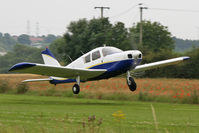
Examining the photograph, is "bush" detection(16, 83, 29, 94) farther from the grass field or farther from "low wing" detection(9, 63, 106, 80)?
"low wing" detection(9, 63, 106, 80)

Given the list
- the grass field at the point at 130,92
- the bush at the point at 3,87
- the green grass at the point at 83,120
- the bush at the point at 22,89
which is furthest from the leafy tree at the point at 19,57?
the green grass at the point at 83,120

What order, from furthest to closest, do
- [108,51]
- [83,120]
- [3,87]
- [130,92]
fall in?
[3,87] < [130,92] < [108,51] < [83,120]

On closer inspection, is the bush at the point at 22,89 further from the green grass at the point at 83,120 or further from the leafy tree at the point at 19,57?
the leafy tree at the point at 19,57

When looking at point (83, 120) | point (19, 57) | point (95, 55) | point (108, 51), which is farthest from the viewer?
point (19, 57)

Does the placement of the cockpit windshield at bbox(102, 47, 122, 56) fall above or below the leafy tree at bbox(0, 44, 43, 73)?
below

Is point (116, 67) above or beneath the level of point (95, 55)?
beneath

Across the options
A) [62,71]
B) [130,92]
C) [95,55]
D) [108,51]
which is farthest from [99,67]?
[130,92]

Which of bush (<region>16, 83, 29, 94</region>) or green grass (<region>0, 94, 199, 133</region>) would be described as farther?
bush (<region>16, 83, 29, 94</region>)

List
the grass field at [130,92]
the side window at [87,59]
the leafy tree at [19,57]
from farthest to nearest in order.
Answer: the leafy tree at [19,57]
the grass field at [130,92]
the side window at [87,59]

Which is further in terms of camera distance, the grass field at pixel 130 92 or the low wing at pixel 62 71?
the grass field at pixel 130 92

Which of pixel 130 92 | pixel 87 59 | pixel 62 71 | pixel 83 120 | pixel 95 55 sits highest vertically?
pixel 95 55

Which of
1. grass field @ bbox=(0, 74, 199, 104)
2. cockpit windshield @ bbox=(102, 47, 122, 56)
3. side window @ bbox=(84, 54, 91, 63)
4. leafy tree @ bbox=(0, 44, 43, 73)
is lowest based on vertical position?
grass field @ bbox=(0, 74, 199, 104)

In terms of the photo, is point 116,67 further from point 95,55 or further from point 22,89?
point 22,89

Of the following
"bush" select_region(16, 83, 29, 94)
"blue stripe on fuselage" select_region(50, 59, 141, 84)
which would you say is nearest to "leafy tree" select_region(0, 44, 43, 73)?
"bush" select_region(16, 83, 29, 94)
